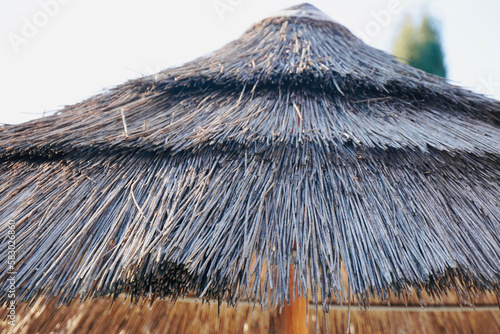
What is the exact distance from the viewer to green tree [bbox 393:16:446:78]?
5168mm

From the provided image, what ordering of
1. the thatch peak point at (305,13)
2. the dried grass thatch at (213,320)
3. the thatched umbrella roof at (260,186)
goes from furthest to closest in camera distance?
the thatch peak point at (305,13)
the dried grass thatch at (213,320)
the thatched umbrella roof at (260,186)

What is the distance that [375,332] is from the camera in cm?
170

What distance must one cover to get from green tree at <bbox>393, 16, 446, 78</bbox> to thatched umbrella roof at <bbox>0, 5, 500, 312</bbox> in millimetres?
4452

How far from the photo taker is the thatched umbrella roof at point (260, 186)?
85 centimetres

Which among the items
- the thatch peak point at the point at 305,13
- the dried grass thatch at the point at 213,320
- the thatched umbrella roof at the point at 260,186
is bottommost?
the dried grass thatch at the point at 213,320

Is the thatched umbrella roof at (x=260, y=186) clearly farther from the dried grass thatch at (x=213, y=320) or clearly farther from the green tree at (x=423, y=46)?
the green tree at (x=423, y=46)

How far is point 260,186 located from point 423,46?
232 inches

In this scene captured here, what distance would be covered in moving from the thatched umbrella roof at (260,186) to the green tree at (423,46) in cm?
445

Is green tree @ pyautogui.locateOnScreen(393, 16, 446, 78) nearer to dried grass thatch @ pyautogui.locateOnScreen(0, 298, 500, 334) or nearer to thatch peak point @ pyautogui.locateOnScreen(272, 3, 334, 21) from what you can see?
thatch peak point @ pyautogui.locateOnScreen(272, 3, 334, 21)

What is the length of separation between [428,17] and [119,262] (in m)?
6.79

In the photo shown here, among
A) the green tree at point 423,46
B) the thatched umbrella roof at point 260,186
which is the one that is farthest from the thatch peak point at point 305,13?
the green tree at point 423,46

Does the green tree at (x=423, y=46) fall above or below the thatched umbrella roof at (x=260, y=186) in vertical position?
below

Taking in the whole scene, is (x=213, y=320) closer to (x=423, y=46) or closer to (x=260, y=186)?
(x=260, y=186)

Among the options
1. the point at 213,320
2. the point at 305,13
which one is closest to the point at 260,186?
the point at 213,320
